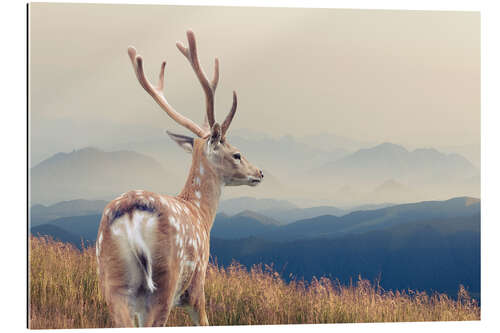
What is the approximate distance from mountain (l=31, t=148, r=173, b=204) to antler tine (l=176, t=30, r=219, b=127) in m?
1.01

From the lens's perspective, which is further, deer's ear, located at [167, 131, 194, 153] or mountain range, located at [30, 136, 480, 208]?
mountain range, located at [30, 136, 480, 208]

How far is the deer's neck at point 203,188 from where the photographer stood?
18.8ft

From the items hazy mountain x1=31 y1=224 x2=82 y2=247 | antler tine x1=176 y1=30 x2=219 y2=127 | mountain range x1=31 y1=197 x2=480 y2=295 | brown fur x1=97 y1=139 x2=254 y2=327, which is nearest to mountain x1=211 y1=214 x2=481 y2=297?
mountain range x1=31 y1=197 x2=480 y2=295

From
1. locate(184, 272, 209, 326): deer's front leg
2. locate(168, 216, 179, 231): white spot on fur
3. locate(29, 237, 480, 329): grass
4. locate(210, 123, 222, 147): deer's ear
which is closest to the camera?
locate(168, 216, 179, 231): white spot on fur

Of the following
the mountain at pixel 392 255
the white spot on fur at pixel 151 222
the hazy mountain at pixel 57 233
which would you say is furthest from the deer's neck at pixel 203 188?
the hazy mountain at pixel 57 233

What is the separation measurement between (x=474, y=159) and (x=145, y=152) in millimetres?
3038

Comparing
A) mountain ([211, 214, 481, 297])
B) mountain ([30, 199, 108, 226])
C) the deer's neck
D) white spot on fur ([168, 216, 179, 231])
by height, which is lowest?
mountain ([211, 214, 481, 297])

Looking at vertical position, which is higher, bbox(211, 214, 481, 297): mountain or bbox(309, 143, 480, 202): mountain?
bbox(309, 143, 480, 202): mountain

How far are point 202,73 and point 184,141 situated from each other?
0.56 metres

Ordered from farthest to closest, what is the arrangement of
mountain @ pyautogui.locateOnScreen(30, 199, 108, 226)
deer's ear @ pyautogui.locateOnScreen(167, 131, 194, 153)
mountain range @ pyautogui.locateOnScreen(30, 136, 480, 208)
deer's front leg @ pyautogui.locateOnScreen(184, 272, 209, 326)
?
mountain range @ pyautogui.locateOnScreen(30, 136, 480, 208)
mountain @ pyautogui.locateOnScreen(30, 199, 108, 226)
deer's ear @ pyautogui.locateOnScreen(167, 131, 194, 153)
deer's front leg @ pyautogui.locateOnScreen(184, 272, 209, 326)

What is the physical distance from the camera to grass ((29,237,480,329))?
5.86m

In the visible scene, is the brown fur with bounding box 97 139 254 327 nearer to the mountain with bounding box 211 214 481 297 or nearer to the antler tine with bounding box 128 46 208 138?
the antler tine with bounding box 128 46 208 138
